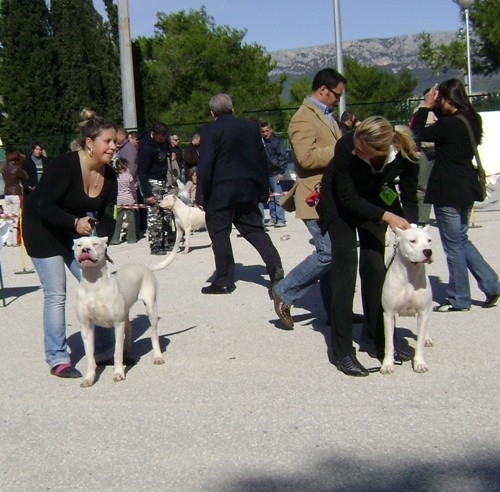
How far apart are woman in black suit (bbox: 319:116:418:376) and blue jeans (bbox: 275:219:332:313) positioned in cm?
69

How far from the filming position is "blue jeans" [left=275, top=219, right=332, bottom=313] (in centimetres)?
700

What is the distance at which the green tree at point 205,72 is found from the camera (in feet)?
136

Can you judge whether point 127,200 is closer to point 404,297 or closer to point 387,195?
point 387,195

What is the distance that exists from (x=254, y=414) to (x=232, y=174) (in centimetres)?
425

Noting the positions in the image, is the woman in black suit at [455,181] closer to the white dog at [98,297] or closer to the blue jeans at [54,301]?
the white dog at [98,297]

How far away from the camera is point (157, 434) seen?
5039mm

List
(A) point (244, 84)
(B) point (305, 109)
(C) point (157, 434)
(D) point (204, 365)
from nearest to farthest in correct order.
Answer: (C) point (157, 434), (D) point (204, 365), (B) point (305, 109), (A) point (244, 84)

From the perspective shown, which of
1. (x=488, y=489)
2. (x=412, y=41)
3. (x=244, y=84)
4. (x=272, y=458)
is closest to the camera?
(x=488, y=489)

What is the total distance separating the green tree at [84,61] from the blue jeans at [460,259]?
27.3m

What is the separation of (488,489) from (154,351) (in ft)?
10.8

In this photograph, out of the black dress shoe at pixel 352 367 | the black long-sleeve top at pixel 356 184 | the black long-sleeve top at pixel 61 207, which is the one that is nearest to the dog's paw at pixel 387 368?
the black dress shoe at pixel 352 367

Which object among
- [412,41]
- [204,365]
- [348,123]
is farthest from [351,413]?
[412,41]

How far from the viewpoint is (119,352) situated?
621 centimetres

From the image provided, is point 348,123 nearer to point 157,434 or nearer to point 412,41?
point 157,434
